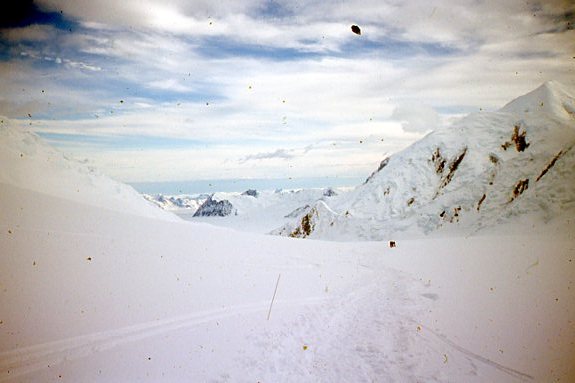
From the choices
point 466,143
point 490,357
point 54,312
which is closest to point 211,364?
point 54,312

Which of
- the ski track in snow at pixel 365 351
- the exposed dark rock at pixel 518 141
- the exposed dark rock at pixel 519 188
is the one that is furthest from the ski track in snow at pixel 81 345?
the exposed dark rock at pixel 518 141

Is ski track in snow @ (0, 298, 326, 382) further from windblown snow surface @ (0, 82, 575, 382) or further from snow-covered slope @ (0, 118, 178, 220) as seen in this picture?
snow-covered slope @ (0, 118, 178, 220)

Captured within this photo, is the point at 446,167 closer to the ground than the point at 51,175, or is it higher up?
higher up

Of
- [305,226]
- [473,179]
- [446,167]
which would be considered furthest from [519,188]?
[305,226]

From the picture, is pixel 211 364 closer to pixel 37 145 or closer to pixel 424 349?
pixel 424 349

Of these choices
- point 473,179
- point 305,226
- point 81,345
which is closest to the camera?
point 81,345

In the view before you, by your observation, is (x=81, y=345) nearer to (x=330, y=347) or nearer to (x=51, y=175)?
(x=330, y=347)

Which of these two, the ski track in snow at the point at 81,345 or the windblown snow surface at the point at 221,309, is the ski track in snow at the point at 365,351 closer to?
the windblown snow surface at the point at 221,309
